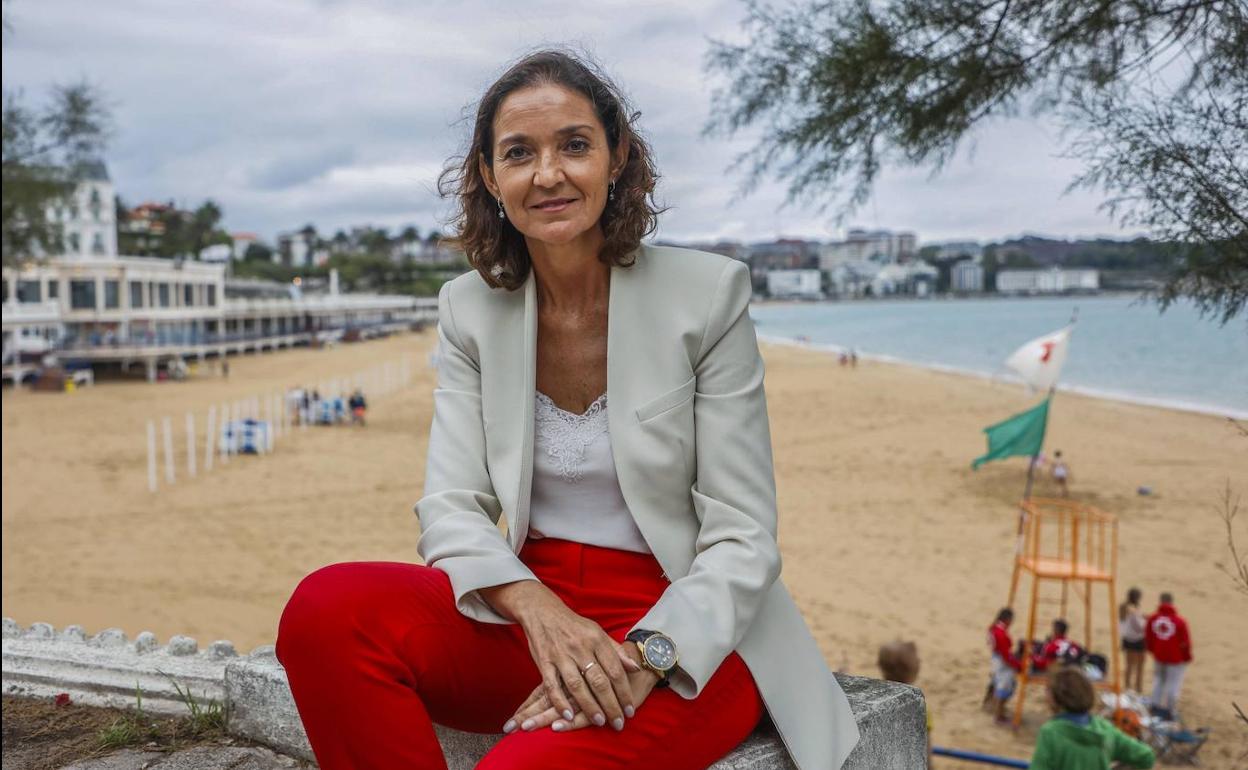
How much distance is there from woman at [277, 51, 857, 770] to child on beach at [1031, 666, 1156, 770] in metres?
2.37

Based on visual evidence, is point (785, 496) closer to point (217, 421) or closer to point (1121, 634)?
point (1121, 634)

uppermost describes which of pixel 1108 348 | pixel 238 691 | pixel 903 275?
pixel 903 275

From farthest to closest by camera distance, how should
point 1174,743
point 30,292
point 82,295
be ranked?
point 82,295 → point 30,292 → point 1174,743

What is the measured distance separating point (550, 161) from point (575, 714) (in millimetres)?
851

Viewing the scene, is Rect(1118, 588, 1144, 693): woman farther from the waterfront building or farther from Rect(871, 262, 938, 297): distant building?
the waterfront building

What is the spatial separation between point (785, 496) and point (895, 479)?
2.17m

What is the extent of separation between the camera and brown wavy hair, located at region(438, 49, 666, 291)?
161 centimetres

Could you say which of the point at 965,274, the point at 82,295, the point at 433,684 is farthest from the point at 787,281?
the point at 82,295

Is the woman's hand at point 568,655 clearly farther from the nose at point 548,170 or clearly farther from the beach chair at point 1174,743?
the beach chair at point 1174,743

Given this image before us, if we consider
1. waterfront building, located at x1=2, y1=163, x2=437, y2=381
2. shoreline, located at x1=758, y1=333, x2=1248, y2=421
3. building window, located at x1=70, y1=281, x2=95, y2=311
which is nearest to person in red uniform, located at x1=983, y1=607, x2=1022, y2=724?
shoreline, located at x1=758, y1=333, x2=1248, y2=421

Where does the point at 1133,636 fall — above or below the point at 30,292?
below

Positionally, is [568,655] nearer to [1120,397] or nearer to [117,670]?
[117,670]

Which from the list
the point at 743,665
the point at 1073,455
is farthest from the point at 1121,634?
the point at 1073,455

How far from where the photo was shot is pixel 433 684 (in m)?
1.50
